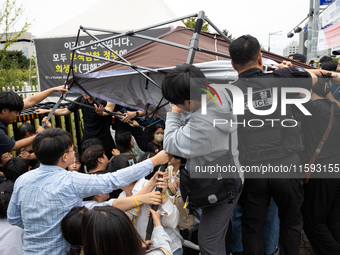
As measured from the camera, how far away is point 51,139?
1729 mm

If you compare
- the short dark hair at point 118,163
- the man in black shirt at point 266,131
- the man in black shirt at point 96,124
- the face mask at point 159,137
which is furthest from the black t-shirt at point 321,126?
the man in black shirt at point 96,124

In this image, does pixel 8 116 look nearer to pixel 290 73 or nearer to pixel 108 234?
pixel 108 234

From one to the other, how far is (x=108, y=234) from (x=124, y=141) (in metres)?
2.48

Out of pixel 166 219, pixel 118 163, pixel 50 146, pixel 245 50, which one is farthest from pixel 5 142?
pixel 245 50

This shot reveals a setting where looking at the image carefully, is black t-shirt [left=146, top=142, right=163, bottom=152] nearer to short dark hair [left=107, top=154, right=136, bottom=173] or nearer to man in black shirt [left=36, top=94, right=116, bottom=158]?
man in black shirt [left=36, top=94, right=116, bottom=158]

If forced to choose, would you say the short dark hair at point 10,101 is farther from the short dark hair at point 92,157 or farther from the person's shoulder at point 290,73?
the person's shoulder at point 290,73

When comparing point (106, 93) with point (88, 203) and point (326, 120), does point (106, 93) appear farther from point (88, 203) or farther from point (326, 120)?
point (326, 120)

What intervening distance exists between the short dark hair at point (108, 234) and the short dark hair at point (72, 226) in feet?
1.06

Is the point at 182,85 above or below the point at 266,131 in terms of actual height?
above

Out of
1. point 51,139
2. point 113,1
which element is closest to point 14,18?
point 113,1

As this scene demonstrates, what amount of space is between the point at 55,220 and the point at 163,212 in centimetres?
73

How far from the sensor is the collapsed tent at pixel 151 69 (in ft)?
8.87

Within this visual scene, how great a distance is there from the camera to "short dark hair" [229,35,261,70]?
76.3 inches

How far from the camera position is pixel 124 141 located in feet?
12.1
